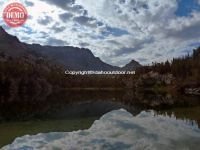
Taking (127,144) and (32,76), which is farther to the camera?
(32,76)

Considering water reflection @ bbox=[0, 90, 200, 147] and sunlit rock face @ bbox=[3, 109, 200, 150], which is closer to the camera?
Answer: sunlit rock face @ bbox=[3, 109, 200, 150]

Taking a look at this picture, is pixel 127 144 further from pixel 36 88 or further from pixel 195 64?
pixel 195 64

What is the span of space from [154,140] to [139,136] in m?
2.14

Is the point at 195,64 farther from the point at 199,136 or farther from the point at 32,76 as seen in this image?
the point at 199,136

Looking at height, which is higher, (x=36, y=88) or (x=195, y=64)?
(x=195, y=64)

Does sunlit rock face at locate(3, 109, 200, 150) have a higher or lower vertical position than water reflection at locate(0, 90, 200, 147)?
higher

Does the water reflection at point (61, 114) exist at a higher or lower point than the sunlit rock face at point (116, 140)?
lower

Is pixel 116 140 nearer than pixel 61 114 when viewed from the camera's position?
Yes

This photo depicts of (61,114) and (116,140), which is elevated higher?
(116,140)

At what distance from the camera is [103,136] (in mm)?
26719

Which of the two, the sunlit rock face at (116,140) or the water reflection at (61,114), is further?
the water reflection at (61,114)

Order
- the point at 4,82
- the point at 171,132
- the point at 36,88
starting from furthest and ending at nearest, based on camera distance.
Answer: the point at 36,88
the point at 4,82
the point at 171,132

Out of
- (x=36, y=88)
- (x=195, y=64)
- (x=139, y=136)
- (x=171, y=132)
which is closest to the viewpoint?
(x=139, y=136)

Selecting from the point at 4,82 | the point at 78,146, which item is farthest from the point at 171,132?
the point at 4,82
